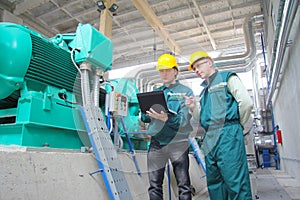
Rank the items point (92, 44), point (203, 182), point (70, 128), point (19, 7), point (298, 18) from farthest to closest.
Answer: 1. point (19, 7)
2. point (203, 182)
3. point (298, 18)
4. point (92, 44)
5. point (70, 128)

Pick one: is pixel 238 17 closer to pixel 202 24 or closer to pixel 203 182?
pixel 202 24

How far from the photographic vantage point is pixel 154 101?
52.1 inches

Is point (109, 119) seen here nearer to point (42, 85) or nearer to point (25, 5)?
point (42, 85)

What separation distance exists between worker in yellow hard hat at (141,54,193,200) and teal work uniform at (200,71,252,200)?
0.45ft

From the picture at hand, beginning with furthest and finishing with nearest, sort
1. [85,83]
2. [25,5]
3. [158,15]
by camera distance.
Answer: [158,15] → [25,5] → [85,83]

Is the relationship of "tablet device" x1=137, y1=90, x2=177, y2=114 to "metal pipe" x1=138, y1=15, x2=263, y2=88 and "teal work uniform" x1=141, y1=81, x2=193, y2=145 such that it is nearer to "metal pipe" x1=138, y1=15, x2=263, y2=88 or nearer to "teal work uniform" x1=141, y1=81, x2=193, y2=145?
"teal work uniform" x1=141, y1=81, x2=193, y2=145

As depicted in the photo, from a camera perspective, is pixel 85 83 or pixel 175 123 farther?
pixel 85 83

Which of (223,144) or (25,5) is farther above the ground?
(25,5)

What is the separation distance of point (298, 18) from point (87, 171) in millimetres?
2168

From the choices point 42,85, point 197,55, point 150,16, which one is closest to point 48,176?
point 42,85

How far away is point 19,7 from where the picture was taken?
164 inches

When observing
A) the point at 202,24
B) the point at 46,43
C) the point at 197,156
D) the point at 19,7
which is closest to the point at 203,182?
the point at 197,156

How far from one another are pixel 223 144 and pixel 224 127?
0.09m

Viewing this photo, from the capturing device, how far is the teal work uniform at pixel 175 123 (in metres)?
1.40
